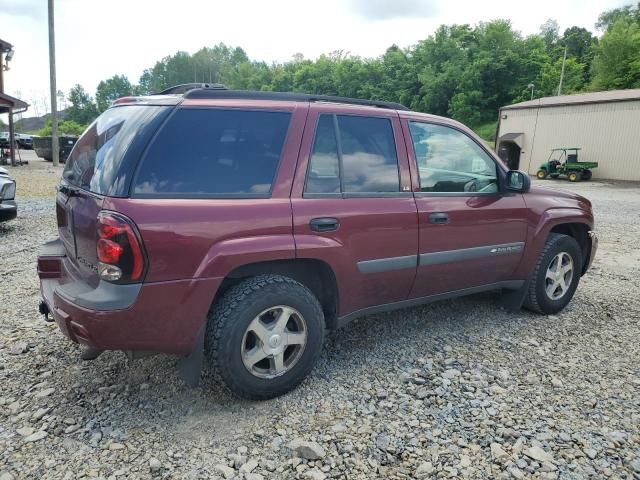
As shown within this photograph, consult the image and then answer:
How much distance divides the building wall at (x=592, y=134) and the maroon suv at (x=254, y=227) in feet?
86.3

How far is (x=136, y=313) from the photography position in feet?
7.75

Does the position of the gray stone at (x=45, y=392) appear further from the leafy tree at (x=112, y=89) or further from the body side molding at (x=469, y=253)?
the leafy tree at (x=112, y=89)

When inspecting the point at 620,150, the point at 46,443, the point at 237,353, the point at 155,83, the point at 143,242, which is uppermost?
the point at 155,83

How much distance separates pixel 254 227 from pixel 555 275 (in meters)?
3.14

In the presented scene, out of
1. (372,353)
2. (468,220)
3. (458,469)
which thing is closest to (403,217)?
(468,220)

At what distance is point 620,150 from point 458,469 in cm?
2816

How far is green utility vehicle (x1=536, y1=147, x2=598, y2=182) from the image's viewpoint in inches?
971

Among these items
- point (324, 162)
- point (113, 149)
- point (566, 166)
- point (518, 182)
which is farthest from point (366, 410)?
point (566, 166)

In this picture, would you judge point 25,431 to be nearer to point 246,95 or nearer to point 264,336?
point 264,336

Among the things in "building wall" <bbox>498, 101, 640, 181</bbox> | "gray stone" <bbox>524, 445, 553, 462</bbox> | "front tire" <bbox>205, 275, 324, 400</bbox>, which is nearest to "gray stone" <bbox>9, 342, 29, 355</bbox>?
"front tire" <bbox>205, 275, 324, 400</bbox>

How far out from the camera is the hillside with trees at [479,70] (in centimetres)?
5275

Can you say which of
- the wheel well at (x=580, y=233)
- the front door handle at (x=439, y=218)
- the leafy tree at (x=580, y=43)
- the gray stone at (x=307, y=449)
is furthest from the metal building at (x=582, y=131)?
the leafy tree at (x=580, y=43)

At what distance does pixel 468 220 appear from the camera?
3.58m

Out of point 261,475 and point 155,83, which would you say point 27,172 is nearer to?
point 261,475
